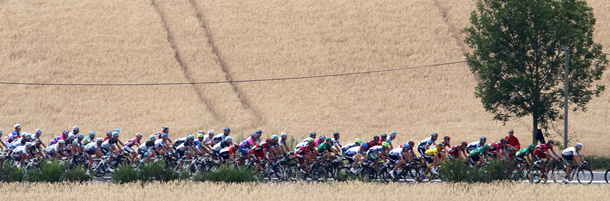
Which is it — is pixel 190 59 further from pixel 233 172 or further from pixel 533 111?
pixel 233 172

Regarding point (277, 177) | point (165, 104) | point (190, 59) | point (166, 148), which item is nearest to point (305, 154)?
point (277, 177)

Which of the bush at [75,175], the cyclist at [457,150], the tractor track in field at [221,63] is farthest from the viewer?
the tractor track in field at [221,63]

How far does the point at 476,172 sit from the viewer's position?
62.0 ft

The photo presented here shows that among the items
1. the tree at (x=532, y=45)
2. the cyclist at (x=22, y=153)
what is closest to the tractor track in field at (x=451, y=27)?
the tree at (x=532, y=45)

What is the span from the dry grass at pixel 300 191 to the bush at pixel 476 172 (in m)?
1.04

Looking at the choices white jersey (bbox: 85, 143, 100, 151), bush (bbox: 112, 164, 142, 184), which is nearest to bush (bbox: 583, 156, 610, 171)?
bush (bbox: 112, 164, 142, 184)

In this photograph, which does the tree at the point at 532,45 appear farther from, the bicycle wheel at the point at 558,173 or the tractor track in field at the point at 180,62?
the tractor track in field at the point at 180,62

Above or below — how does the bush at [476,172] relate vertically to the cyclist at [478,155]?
below

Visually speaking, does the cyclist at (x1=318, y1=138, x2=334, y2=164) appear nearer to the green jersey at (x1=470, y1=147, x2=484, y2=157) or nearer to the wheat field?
the green jersey at (x1=470, y1=147, x2=484, y2=157)

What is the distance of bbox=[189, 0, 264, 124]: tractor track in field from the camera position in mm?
45688

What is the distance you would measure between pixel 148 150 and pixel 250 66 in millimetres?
26612

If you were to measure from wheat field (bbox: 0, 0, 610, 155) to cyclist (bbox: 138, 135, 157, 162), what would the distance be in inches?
683

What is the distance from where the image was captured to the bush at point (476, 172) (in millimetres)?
18703

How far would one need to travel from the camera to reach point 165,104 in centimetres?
4609
